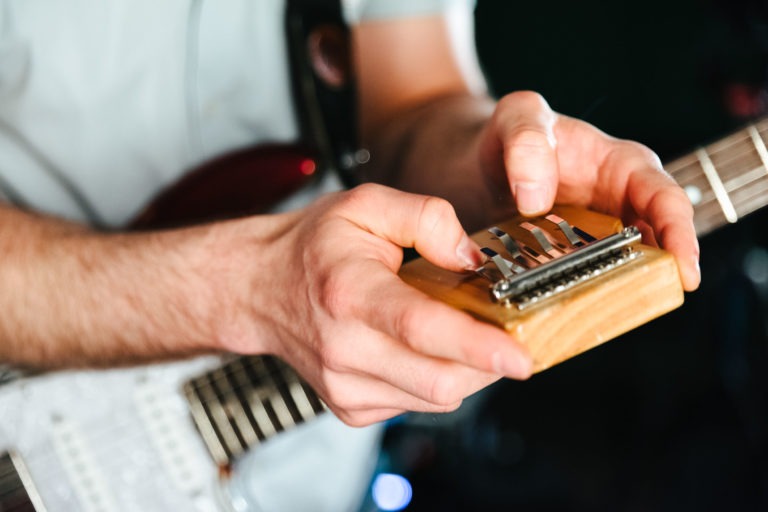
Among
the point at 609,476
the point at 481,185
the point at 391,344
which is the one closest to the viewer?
the point at 391,344

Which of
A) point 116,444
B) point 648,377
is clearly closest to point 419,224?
point 116,444

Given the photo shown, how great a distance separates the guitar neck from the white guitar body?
1.72ft

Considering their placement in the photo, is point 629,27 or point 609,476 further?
point 629,27

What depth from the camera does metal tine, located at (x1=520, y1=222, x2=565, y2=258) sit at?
1.51 ft

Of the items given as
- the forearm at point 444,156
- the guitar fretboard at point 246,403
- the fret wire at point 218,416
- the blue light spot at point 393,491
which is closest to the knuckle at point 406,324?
the forearm at point 444,156

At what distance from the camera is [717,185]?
2.14ft

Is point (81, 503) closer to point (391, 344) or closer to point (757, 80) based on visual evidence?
point (391, 344)

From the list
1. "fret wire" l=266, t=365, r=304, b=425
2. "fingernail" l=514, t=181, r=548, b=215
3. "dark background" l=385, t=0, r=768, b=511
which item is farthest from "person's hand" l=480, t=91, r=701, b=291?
"dark background" l=385, t=0, r=768, b=511

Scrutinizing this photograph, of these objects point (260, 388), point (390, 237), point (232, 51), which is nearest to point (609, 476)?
point (260, 388)

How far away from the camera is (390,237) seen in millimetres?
493

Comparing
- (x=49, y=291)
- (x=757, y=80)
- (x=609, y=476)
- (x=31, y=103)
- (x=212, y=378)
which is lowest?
(x=609, y=476)

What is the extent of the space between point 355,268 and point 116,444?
18.7 inches

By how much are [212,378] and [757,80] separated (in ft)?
5.84

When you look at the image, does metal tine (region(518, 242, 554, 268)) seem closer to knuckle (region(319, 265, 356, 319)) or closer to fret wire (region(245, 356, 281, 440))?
knuckle (region(319, 265, 356, 319))
